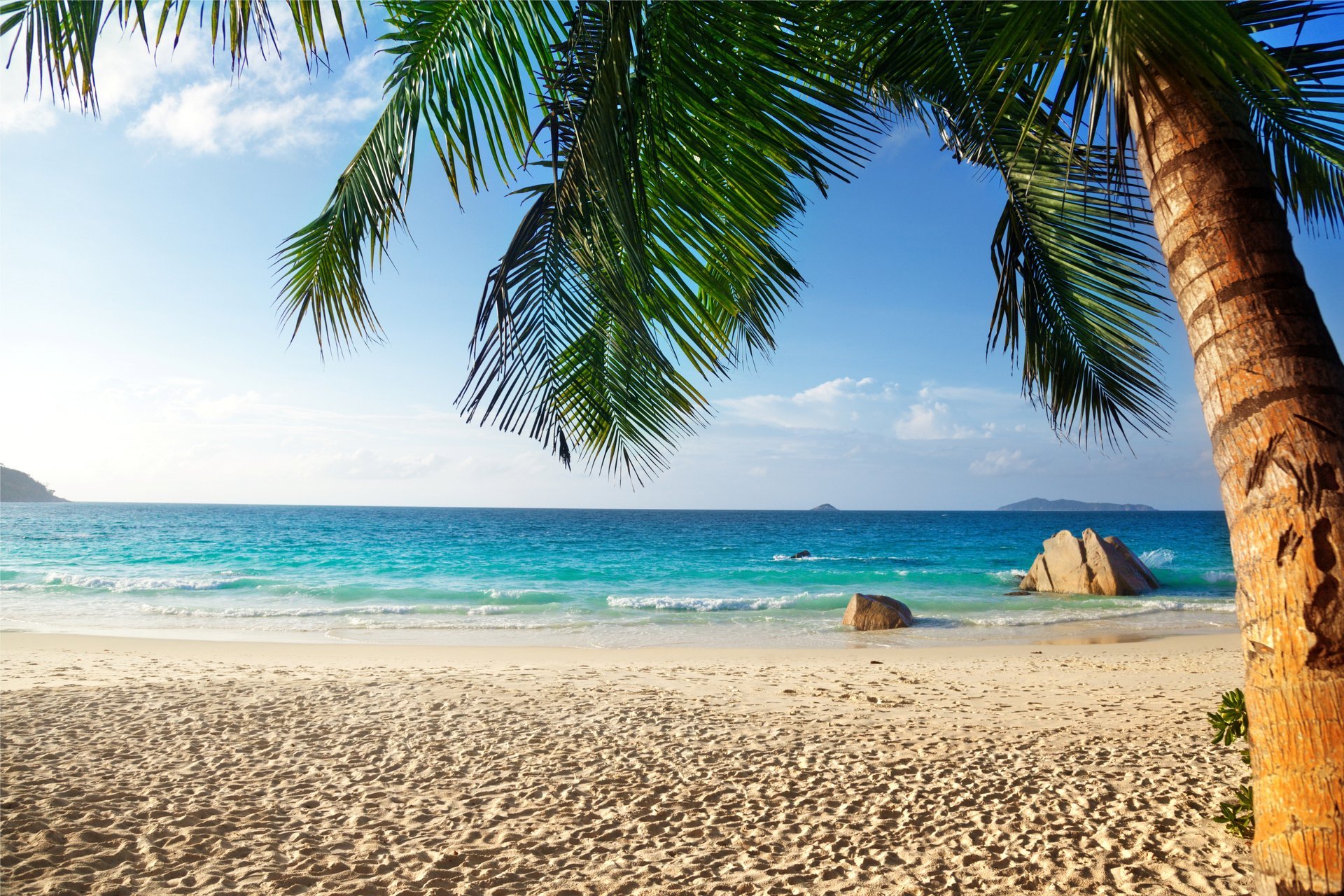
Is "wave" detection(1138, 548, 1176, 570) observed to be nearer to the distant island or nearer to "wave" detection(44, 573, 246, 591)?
"wave" detection(44, 573, 246, 591)

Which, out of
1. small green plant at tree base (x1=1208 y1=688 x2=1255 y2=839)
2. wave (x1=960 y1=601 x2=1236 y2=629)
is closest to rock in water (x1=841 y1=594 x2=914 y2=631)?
wave (x1=960 y1=601 x2=1236 y2=629)

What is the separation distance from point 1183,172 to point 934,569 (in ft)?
102

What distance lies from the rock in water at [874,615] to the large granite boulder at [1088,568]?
8.04 m

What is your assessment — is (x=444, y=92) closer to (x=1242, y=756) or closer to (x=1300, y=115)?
(x=1300, y=115)

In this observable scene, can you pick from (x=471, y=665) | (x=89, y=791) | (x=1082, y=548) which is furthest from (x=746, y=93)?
(x=1082, y=548)

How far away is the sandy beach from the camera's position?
3.51 m

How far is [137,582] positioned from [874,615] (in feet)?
67.0

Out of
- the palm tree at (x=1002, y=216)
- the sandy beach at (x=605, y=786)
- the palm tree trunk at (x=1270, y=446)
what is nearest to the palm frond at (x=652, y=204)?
the palm tree at (x=1002, y=216)

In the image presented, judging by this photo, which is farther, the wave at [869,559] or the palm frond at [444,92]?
the wave at [869,559]

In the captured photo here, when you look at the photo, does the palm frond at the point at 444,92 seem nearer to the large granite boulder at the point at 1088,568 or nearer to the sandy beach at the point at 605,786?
the sandy beach at the point at 605,786

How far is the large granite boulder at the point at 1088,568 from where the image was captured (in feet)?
65.6

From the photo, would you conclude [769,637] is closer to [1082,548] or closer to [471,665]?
[471,665]

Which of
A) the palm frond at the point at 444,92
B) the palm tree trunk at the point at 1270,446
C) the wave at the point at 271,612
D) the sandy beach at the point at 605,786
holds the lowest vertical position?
the wave at the point at 271,612

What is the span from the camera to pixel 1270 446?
6.20 ft
